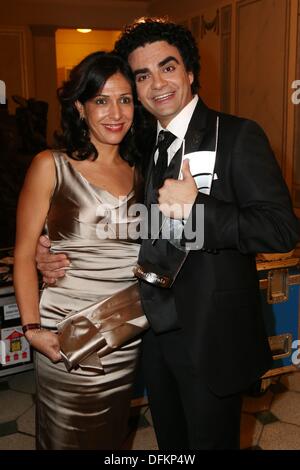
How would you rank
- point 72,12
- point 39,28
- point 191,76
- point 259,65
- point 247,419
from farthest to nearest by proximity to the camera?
point 72,12 < point 39,28 < point 259,65 < point 247,419 < point 191,76

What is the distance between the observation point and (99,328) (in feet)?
5.09

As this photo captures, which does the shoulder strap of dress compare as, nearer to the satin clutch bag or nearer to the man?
the man

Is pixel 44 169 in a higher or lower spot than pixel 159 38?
lower

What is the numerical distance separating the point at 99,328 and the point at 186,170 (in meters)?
0.59

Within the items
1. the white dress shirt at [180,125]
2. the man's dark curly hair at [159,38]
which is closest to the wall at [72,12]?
the man's dark curly hair at [159,38]

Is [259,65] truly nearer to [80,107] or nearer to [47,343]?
[80,107]

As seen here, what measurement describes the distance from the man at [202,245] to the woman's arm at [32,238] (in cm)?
7

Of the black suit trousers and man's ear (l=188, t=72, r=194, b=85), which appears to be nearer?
the black suit trousers

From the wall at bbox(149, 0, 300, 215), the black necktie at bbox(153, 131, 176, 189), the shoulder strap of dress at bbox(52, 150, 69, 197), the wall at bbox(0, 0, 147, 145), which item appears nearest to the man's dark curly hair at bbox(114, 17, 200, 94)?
the black necktie at bbox(153, 131, 176, 189)

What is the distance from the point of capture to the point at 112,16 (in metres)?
8.73

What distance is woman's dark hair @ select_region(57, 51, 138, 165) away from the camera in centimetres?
154

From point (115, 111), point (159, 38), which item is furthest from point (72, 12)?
point (115, 111)

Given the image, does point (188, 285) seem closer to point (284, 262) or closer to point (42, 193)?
point (42, 193)

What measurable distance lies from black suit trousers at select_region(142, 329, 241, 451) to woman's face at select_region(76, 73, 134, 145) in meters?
0.67
